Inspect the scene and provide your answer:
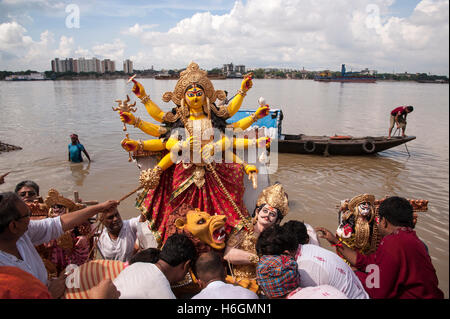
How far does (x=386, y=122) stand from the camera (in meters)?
19.6

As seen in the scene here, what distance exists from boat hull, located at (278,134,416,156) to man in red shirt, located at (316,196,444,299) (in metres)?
9.56

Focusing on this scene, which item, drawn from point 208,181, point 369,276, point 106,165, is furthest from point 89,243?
point 106,165

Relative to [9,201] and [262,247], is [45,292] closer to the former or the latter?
[9,201]

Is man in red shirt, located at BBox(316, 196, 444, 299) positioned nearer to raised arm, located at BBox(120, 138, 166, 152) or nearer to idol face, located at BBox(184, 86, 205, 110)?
idol face, located at BBox(184, 86, 205, 110)

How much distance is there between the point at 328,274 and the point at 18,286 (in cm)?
208

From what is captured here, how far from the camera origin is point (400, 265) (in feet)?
7.53

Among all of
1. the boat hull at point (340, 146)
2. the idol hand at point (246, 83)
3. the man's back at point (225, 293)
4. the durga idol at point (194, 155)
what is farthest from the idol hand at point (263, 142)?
the boat hull at point (340, 146)

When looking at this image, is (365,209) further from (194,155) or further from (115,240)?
(115,240)

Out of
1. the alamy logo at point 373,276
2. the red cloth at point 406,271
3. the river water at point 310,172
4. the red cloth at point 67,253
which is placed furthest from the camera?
the river water at point 310,172

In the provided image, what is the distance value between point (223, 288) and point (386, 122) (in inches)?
823

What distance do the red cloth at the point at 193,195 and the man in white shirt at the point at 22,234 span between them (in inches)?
49.1

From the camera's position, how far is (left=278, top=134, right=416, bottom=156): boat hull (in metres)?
11.6

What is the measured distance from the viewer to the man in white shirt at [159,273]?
2.05 m

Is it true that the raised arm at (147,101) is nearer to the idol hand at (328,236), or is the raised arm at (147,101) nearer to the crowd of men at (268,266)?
the crowd of men at (268,266)
